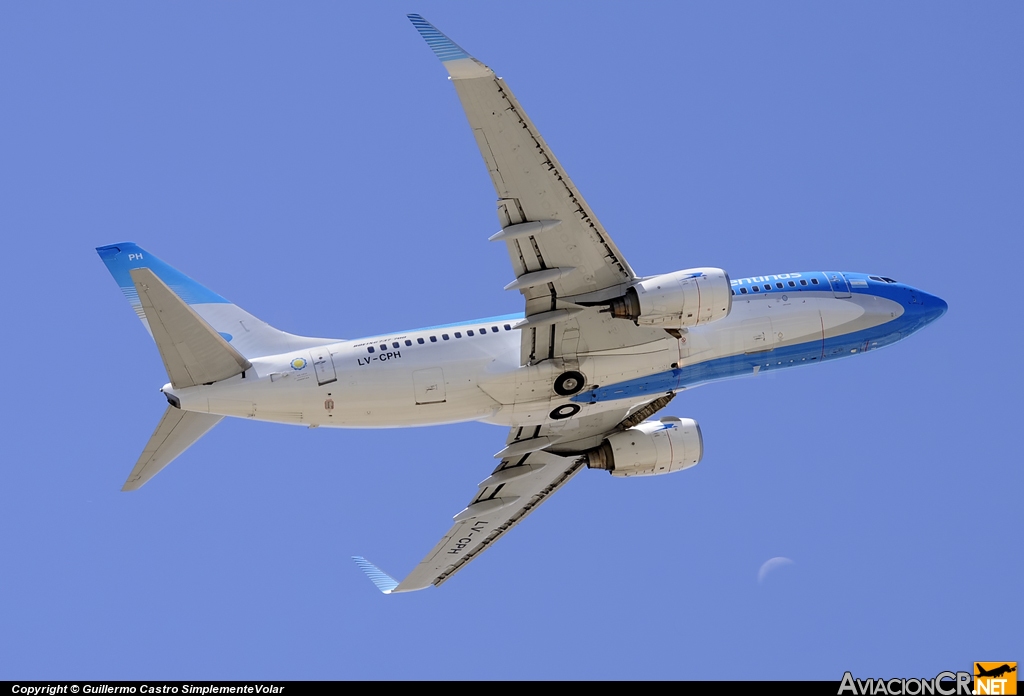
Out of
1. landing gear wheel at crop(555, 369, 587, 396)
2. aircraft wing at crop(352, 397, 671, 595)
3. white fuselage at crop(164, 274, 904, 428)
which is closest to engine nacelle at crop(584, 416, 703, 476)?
aircraft wing at crop(352, 397, 671, 595)

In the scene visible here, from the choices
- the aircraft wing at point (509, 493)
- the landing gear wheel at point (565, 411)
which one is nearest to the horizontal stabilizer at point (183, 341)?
the landing gear wheel at point (565, 411)

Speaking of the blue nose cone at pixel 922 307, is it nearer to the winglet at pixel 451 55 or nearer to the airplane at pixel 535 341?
the airplane at pixel 535 341

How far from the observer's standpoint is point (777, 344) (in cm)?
4000

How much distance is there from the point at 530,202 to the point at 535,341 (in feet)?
16.5

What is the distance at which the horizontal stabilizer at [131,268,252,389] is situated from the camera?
3259 cm

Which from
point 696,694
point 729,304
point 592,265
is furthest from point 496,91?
point 696,694

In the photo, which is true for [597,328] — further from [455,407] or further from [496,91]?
[496,91]

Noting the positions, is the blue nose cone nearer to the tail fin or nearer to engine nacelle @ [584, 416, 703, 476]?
engine nacelle @ [584, 416, 703, 476]

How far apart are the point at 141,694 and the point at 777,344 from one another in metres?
21.7

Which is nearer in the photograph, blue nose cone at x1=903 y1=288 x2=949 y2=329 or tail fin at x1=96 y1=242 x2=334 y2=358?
tail fin at x1=96 y1=242 x2=334 y2=358

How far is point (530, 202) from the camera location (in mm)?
34000

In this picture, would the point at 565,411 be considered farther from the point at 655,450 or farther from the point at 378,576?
the point at 378,576

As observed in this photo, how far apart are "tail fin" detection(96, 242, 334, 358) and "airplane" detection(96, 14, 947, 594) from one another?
0.05 metres

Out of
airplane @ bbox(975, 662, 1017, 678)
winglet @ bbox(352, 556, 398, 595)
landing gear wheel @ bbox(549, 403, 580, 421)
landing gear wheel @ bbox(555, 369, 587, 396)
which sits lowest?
airplane @ bbox(975, 662, 1017, 678)
